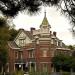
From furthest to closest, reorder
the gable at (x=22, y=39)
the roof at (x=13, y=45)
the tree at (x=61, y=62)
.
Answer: the roof at (x=13, y=45) → the gable at (x=22, y=39) → the tree at (x=61, y=62)

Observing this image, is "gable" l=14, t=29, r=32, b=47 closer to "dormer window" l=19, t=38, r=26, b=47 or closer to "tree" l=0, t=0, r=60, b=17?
"dormer window" l=19, t=38, r=26, b=47

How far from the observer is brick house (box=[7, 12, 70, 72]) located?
6372 cm

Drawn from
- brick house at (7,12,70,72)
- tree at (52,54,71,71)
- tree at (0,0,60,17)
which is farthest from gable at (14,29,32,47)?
tree at (0,0,60,17)

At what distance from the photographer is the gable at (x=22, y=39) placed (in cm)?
6859

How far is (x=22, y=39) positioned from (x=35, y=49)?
214 inches

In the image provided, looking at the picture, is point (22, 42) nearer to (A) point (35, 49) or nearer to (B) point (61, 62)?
(A) point (35, 49)

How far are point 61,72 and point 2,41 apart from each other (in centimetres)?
1676

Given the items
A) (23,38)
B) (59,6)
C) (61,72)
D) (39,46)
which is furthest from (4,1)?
(23,38)

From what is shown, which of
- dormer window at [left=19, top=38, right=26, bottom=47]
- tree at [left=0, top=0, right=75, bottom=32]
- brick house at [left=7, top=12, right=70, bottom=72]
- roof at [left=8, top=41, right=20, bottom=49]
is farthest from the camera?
dormer window at [left=19, top=38, right=26, bottom=47]

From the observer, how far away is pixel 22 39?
228 feet

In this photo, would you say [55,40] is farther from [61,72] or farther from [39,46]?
[61,72]

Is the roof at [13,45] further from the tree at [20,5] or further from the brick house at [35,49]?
the tree at [20,5]

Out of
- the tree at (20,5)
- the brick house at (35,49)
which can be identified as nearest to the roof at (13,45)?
the brick house at (35,49)

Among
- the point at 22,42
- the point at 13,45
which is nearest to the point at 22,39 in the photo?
the point at 22,42
